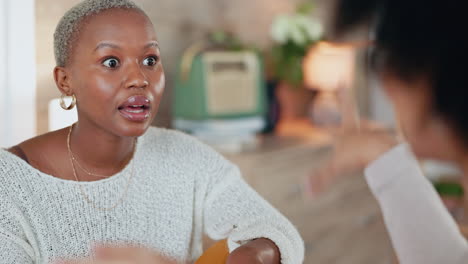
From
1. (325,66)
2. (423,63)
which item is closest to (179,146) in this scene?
(423,63)

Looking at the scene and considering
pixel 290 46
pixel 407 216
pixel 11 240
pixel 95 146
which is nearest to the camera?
pixel 11 240

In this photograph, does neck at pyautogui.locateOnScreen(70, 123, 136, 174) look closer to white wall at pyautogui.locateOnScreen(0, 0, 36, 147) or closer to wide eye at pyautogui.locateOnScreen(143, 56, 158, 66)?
wide eye at pyautogui.locateOnScreen(143, 56, 158, 66)

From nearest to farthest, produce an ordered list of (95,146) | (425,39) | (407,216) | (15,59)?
(425,39) → (95,146) → (407,216) → (15,59)

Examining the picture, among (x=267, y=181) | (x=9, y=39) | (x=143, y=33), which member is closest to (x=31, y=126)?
(x=9, y=39)

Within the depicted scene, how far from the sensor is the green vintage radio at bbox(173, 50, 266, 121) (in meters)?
2.16

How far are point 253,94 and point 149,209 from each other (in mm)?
1435

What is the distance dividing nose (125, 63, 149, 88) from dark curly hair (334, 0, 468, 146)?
1.44 ft

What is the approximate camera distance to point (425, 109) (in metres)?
0.56

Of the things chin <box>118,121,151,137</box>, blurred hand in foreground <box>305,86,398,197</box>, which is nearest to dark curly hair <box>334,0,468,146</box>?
blurred hand in foreground <box>305,86,398,197</box>

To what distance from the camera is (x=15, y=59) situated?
143 centimetres

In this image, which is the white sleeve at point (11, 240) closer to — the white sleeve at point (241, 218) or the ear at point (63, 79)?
the ear at point (63, 79)

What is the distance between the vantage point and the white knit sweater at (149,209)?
2.98 feet

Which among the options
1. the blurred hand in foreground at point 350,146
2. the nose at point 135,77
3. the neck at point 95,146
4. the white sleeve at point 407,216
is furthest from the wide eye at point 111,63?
the white sleeve at point 407,216

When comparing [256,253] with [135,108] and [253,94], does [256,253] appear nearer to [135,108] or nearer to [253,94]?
[135,108]
